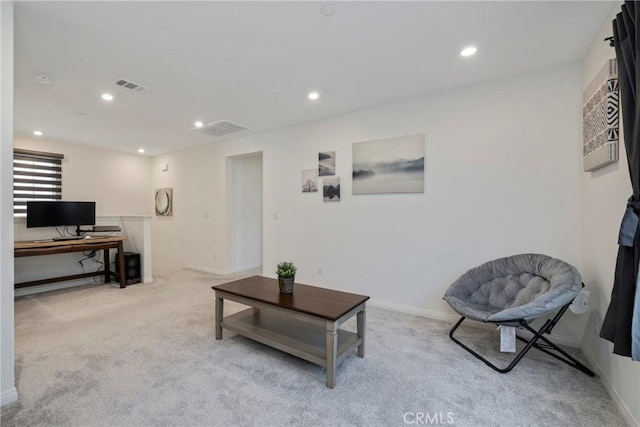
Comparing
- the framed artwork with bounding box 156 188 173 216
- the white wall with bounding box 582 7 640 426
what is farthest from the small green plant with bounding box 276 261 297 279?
the framed artwork with bounding box 156 188 173 216

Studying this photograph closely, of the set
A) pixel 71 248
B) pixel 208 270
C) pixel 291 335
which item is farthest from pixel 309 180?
pixel 71 248

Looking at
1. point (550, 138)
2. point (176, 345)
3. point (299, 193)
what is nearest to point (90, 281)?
point (176, 345)

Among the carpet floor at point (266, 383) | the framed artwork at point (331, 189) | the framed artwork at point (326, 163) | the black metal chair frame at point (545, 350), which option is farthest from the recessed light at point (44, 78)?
the black metal chair frame at point (545, 350)

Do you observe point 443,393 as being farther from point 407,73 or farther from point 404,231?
point 407,73

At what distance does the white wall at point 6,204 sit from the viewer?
5.39 feet

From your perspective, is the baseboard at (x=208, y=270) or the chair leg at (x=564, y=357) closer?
the chair leg at (x=564, y=357)

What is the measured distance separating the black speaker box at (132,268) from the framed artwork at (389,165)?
375cm

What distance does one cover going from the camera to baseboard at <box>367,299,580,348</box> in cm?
245

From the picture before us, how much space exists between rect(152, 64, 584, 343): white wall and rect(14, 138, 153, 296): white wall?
270 cm

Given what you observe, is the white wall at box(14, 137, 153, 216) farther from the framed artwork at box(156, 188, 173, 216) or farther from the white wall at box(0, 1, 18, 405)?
the white wall at box(0, 1, 18, 405)

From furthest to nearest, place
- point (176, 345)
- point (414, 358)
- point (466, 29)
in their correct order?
point (176, 345), point (414, 358), point (466, 29)

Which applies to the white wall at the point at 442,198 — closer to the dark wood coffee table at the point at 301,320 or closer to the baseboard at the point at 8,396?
the dark wood coffee table at the point at 301,320

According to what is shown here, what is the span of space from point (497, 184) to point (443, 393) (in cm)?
198

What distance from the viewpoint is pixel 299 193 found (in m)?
4.18
